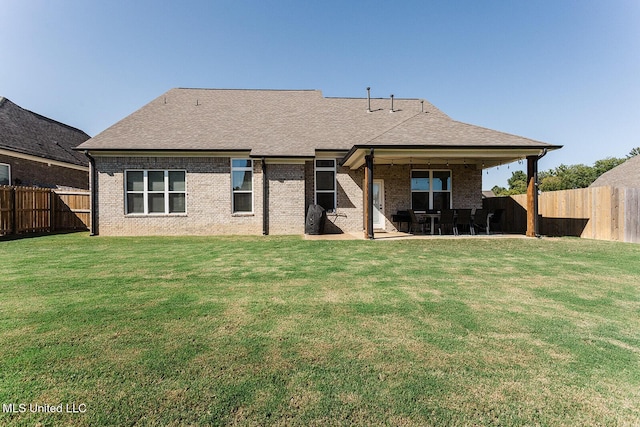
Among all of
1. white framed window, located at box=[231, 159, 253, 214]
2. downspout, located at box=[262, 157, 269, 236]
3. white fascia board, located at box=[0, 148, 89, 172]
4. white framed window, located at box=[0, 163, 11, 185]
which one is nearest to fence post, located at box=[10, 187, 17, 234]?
white framed window, located at box=[0, 163, 11, 185]

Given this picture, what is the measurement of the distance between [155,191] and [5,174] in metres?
9.71

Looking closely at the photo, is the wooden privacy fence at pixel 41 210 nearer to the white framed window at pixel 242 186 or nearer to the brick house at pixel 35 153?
the brick house at pixel 35 153

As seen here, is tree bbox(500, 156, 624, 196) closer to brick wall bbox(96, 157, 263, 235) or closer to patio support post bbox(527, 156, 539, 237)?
patio support post bbox(527, 156, 539, 237)

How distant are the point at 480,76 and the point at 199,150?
1505 centimetres

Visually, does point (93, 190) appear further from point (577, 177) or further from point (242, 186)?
point (577, 177)

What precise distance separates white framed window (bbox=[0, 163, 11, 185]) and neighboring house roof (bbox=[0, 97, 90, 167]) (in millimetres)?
954

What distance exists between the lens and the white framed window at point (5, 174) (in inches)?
643

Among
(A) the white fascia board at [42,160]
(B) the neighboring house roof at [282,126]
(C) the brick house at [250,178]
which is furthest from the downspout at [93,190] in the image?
(A) the white fascia board at [42,160]

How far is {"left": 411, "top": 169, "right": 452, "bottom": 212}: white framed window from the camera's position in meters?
14.9

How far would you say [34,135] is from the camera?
19469 millimetres

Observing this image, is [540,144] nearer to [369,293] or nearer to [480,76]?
[480,76]

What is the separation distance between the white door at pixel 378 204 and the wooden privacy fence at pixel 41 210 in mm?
14445

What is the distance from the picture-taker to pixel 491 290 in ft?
15.8

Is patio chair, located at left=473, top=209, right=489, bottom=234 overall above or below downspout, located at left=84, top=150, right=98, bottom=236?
below
